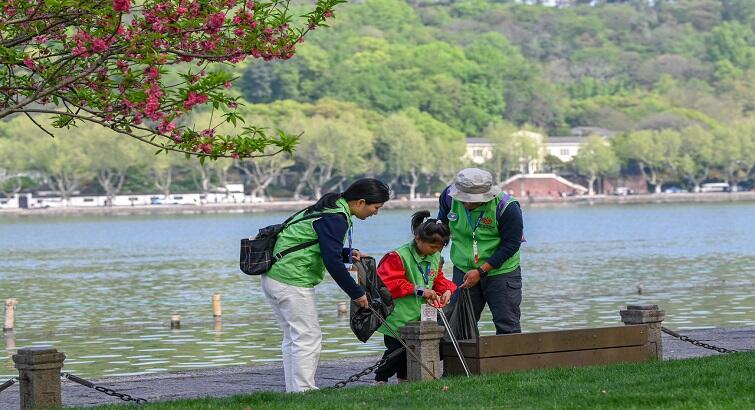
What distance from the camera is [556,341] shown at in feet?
41.8

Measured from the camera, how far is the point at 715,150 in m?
179

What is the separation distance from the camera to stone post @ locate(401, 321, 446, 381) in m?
12.1

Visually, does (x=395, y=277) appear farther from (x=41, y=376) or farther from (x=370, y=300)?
(x=41, y=376)

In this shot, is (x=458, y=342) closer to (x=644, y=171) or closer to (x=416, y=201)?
(x=416, y=201)

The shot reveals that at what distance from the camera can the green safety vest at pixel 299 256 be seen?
11.5 metres

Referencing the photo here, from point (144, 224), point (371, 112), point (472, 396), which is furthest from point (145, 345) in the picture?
point (371, 112)

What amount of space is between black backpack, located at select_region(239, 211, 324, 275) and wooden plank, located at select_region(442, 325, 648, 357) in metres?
1.71

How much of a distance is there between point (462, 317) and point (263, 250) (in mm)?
1997

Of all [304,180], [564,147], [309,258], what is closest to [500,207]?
[309,258]

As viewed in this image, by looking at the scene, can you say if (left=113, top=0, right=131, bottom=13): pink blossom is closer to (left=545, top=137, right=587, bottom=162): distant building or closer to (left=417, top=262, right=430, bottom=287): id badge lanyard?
(left=417, top=262, right=430, bottom=287): id badge lanyard

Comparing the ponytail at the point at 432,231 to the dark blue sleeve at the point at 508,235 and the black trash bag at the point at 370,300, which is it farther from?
the dark blue sleeve at the point at 508,235

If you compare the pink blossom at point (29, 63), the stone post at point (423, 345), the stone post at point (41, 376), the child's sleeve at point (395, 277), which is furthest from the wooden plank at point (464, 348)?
the pink blossom at point (29, 63)

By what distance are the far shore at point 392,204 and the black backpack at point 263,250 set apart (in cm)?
14508

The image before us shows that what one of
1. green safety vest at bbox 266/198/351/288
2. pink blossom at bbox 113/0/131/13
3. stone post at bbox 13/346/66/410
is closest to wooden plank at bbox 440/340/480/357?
green safety vest at bbox 266/198/351/288
